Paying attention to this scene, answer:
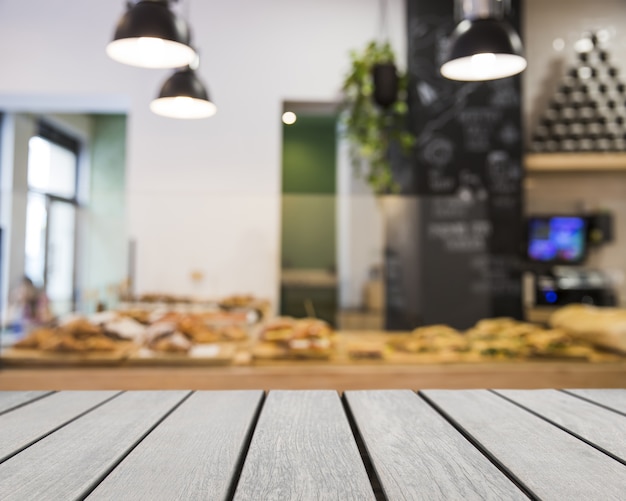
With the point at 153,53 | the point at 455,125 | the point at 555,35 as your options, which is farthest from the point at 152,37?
the point at 555,35

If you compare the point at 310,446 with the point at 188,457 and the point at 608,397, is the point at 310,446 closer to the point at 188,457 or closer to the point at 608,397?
the point at 188,457

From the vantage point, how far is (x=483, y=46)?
73.3 inches

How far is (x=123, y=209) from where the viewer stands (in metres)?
2.41

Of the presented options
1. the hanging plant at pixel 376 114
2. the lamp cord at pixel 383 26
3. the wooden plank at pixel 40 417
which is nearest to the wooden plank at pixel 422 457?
the wooden plank at pixel 40 417

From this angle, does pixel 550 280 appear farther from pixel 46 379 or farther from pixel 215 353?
pixel 46 379

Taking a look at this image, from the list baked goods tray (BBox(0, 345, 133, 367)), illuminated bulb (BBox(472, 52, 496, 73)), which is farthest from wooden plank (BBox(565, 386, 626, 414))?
baked goods tray (BBox(0, 345, 133, 367))

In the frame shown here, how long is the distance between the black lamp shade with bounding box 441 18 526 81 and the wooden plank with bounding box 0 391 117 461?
1.54 m

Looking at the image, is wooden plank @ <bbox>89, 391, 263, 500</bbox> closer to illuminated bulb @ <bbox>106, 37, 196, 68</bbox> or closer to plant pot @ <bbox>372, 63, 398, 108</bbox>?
illuminated bulb @ <bbox>106, 37, 196, 68</bbox>

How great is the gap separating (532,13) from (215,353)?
371cm

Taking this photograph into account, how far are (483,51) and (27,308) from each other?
2021 mm

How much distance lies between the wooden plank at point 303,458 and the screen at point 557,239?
3318 millimetres

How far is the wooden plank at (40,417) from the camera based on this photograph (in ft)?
2.67

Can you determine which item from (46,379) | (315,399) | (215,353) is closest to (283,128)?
(215,353)

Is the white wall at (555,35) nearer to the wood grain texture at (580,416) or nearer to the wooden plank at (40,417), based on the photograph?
the wood grain texture at (580,416)
